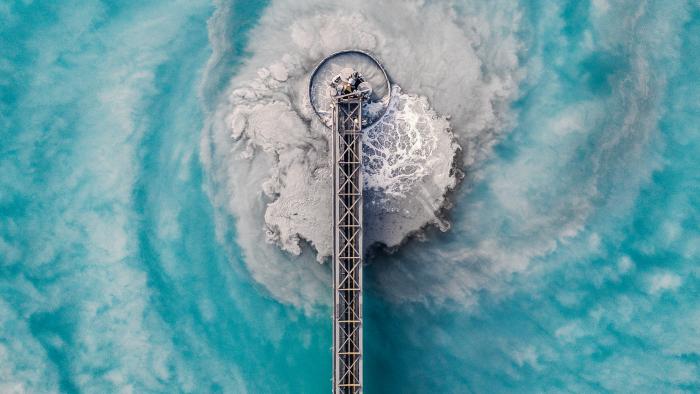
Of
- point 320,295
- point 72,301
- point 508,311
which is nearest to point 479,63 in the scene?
point 508,311

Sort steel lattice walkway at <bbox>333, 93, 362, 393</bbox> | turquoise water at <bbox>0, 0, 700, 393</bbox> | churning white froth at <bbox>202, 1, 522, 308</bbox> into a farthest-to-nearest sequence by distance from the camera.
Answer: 1. churning white froth at <bbox>202, 1, 522, 308</bbox>
2. turquoise water at <bbox>0, 0, 700, 393</bbox>
3. steel lattice walkway at <bbox>333, 93, 362, 393</bbox>

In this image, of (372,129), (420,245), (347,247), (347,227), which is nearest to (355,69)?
(372,129)

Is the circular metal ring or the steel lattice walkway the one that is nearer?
the steel lattice walkway

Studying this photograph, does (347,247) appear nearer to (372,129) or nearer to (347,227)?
(347,227)

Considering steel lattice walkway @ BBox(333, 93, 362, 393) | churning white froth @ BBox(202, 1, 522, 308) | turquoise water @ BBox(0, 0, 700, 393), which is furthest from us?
churning white froth @ BBox(202, 1, 522, 308)

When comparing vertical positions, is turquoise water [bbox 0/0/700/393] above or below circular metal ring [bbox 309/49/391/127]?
below

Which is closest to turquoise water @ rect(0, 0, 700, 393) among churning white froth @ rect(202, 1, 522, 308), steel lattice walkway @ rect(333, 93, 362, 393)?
churning white froth @ rect(202, 1, 522, 308)

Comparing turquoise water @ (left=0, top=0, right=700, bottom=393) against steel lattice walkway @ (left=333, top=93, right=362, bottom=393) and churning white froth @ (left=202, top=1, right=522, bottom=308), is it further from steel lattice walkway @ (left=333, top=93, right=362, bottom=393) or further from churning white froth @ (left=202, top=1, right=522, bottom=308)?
steel lattice walkway @ (left=333, top=93, right=362, bottom=393)

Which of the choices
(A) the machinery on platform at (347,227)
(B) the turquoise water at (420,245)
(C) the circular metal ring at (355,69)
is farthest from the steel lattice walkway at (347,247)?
(B) the turquoise water at (420,245)
